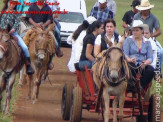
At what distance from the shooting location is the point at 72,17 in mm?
29891

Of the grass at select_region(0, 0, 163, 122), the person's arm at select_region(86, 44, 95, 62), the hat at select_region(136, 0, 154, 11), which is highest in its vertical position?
the hat at select_region(136, 0, 154, 11)

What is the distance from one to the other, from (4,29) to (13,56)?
0.70 metres

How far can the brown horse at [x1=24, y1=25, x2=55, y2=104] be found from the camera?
642 inches

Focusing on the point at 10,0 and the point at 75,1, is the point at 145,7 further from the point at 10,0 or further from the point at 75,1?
the point at 75,1

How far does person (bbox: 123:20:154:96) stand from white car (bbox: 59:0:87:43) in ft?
51.5

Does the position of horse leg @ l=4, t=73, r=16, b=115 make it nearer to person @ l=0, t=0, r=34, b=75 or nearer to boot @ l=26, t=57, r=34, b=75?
person @ l=0, t=0, r=34, b=75

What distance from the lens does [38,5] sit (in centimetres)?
1778

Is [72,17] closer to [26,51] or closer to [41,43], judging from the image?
[41,43]

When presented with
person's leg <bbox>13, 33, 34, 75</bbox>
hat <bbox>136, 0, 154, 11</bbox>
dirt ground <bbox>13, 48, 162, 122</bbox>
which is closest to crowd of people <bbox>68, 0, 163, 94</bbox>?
dirt ground <bbox>13, 48, 162, 122</bbox>

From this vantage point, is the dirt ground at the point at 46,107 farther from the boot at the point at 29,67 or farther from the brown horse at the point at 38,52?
the boot at the point at 29,67

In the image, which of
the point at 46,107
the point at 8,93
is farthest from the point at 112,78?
the point at 46,107

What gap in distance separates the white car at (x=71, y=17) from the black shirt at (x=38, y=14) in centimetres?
1060

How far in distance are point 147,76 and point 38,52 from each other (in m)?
4.47

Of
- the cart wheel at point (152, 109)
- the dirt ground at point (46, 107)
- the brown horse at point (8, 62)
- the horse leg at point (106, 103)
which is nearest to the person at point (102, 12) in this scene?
the dirt ground at point (46, 107)
